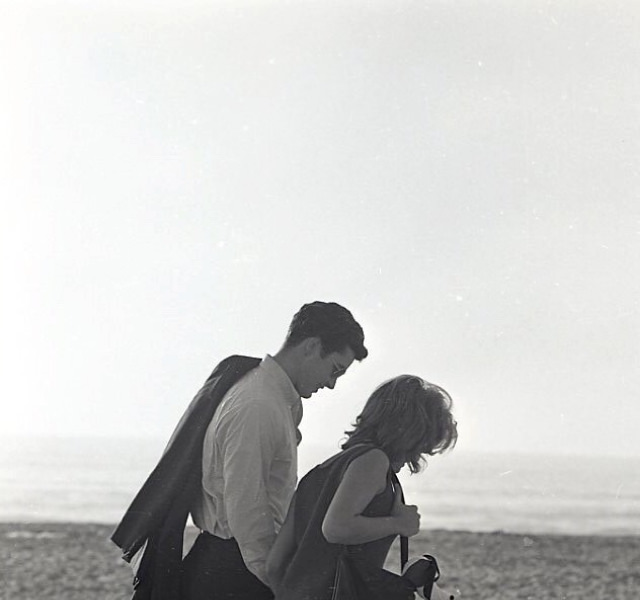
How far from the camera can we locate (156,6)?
1963 millimetres

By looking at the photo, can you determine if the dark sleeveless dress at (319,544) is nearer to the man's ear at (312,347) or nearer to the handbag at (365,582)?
the handbag at (365,582)

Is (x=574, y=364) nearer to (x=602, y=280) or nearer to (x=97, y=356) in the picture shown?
(x=602, y=280)

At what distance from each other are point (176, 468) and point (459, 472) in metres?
2.44

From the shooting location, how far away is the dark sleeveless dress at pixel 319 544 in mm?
1044

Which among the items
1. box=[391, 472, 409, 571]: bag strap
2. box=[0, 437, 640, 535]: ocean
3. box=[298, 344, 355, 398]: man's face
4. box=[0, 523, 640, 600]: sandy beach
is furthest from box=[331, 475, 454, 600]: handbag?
box=[0, 523, 640, 600]: sandy beach

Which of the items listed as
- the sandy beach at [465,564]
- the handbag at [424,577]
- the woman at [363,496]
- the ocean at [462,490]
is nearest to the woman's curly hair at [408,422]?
the woman at [363,496]

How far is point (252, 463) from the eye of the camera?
41.9 inches

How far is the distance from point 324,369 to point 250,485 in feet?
0.53

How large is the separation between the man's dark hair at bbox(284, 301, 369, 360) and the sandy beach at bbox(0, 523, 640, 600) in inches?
117

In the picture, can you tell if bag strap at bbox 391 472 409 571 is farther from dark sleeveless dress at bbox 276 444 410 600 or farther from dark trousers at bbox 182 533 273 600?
dark trousers at bbox 182 533 273 600

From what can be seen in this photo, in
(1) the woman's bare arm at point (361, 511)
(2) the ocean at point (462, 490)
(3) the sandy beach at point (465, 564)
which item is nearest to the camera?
(1) the woman's bare arm at point (361, 511)

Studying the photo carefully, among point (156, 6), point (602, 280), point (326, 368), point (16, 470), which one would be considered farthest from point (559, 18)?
point (16, 470)

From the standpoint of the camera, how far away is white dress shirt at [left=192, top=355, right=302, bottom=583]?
1056 millimetres

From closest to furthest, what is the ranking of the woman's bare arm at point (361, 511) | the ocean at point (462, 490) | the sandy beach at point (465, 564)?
the woman's bare arm at point (361, 511), the ocean at point (462, 490), the sandy beach at point (465, 564)
